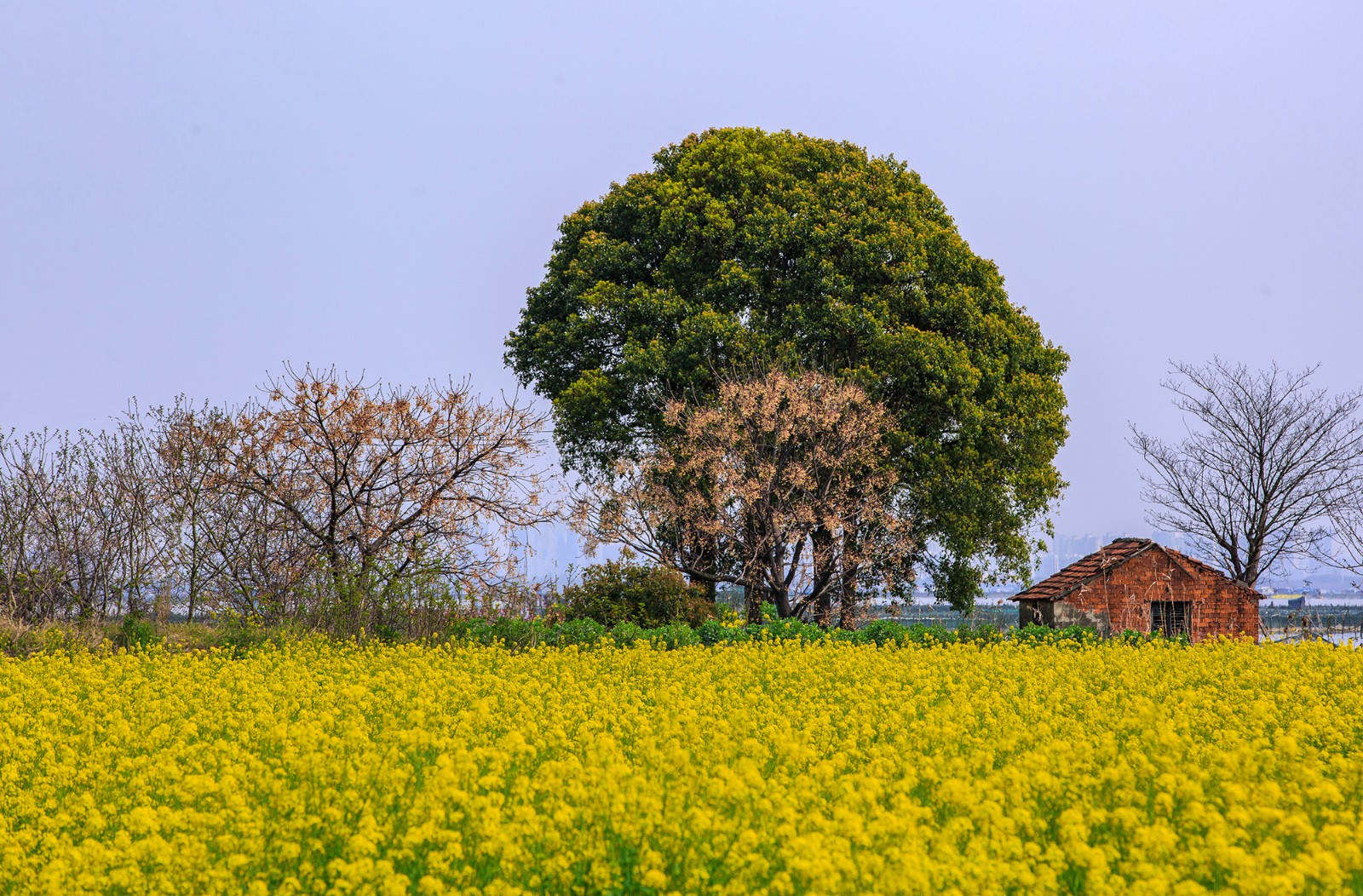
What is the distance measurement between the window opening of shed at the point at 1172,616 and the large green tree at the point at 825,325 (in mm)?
2994

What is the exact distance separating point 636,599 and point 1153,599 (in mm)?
11355

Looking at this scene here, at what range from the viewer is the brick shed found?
2233 cm

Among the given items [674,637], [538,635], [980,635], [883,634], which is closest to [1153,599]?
[980,635]

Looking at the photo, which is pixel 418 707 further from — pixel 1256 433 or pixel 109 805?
pixel 1256 433

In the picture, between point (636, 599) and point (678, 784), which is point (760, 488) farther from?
point (678, 784)

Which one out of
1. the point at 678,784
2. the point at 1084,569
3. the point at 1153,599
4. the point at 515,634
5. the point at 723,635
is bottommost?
the point at 678,784

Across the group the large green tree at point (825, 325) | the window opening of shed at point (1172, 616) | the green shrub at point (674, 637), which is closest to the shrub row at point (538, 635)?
the green shrub at point (674, 637)

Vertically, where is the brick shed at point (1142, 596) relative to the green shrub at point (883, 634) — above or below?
above

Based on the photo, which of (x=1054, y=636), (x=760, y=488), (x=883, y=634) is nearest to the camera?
(x=883, y=634)

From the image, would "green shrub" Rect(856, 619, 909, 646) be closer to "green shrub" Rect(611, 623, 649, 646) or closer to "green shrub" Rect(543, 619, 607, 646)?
"green shrub" Rect(611, 623, 649, 646)

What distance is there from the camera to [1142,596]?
2270cm

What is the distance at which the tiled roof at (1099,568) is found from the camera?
2242 cm

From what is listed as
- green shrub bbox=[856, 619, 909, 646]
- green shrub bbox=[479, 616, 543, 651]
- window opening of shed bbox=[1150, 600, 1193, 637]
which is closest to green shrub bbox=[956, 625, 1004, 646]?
green shrub bbox=[856, 619, 909, 646]

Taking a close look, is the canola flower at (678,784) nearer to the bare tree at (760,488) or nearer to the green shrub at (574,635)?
the green shrub at (574,635)
